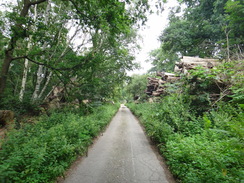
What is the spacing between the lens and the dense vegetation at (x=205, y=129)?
2162mm

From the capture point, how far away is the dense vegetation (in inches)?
85.1

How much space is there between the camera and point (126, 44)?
14.7m

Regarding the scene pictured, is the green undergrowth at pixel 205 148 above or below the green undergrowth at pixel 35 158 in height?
above

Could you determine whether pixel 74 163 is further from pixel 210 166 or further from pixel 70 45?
pixel 70 45

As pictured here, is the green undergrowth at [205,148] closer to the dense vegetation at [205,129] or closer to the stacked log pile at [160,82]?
the dense vegetation at [205,129]

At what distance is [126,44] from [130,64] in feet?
9.15

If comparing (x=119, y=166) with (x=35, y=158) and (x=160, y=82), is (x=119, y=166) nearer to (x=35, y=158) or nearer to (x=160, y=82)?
(x=35, y=158)

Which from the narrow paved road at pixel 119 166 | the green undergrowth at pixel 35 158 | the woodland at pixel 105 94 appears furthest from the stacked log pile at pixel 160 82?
the green undergrowth at pixel 35 158

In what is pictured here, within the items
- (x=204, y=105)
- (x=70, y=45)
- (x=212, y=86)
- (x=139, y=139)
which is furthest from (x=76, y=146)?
(x=70, y=45)

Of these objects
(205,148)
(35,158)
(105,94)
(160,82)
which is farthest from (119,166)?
(105,94)

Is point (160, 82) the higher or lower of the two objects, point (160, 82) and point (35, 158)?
the higher

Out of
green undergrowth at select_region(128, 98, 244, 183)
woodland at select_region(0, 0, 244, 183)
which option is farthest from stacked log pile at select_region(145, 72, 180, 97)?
green undergrowth at select_region(128, 98, 244, 183)

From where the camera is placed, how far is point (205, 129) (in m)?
3.84

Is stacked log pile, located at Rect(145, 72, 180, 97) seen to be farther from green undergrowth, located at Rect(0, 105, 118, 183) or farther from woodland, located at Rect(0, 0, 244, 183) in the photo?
green undergrowth, located at Rect(0, 105, 118, 183)
